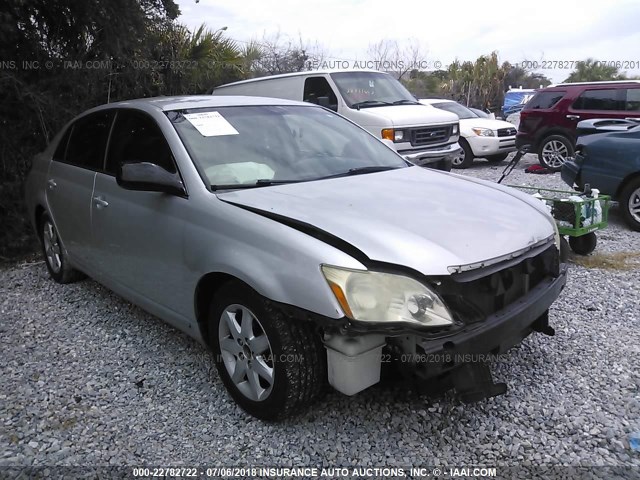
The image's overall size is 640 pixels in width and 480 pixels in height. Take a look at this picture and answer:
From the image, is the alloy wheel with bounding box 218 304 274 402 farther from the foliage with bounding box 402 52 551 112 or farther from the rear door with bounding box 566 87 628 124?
the foliage with bounding box 402 52 551 112

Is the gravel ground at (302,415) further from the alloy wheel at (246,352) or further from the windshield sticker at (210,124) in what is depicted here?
the windshield sticker at (210,124)

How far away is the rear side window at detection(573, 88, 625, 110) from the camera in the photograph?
995 cm

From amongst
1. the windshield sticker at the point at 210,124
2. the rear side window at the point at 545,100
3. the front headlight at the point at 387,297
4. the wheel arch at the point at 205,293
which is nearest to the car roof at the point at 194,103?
the windshield sticker at the point at 210,124

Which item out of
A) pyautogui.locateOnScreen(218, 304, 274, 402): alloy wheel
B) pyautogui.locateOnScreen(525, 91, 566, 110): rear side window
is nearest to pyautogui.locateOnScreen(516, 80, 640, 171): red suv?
pyautogui.locateOnScreen(525, 91, 566, 110): rear side window

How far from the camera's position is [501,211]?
2.85 m

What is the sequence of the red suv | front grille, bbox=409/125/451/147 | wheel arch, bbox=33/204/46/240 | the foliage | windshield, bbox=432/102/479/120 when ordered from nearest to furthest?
wheel arch, bbox=33/204/46/240, front grille, bbox=409/125/451/147, the red suv, windshield, bbox=432/102/479/120, the foliage

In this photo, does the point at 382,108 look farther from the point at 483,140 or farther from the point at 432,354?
the point at 432,354

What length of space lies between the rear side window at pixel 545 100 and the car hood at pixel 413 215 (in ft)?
28.5

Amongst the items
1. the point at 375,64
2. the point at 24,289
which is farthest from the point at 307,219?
the point at 375,64

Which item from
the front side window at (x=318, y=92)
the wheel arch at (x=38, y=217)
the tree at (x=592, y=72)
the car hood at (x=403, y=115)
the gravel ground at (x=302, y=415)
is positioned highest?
the tree at (x=592, y=72)

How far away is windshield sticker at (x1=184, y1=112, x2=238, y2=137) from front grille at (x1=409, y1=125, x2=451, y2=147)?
5.17 m

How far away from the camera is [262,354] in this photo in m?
2.57

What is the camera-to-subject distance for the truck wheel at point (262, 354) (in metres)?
2.41

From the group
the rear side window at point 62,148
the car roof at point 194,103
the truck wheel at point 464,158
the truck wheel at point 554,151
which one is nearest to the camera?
the car roof at point 194,103
